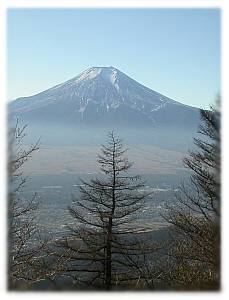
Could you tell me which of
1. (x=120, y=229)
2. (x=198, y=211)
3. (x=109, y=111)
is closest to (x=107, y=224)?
(x=120, y=229)

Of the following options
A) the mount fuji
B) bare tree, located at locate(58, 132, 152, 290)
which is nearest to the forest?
bare tree, located at locate(58, 132, 152, 290)

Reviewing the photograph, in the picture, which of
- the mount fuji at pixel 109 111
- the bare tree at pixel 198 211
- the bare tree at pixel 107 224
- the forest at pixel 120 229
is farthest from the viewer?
the mount fuji at pixel 109 111

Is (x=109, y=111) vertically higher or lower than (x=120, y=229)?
higher

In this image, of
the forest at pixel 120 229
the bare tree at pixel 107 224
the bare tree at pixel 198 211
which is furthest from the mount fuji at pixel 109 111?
the bare tree at pixel 198 211

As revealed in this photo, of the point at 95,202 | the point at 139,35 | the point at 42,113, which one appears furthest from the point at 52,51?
the point at 42,113

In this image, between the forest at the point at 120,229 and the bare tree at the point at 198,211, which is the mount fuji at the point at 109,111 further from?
the bare tree at the point at 198,211

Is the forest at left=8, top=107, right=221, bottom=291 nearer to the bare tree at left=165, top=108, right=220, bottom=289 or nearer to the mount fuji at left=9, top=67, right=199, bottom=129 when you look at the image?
the bare tree at left=165, top=108, right=220, bottom=289

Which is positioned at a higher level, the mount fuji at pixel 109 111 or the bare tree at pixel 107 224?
the mount fuji at pixel 109 111

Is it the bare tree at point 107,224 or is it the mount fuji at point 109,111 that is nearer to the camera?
the bare tree at point 107,224

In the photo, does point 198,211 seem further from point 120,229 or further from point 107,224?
point 120,229

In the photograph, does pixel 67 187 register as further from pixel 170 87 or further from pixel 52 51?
pixel 52 51

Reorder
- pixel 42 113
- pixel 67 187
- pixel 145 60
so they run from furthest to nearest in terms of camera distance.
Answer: pixel 42 113 → pixel 67 187 → pixel 145 60
